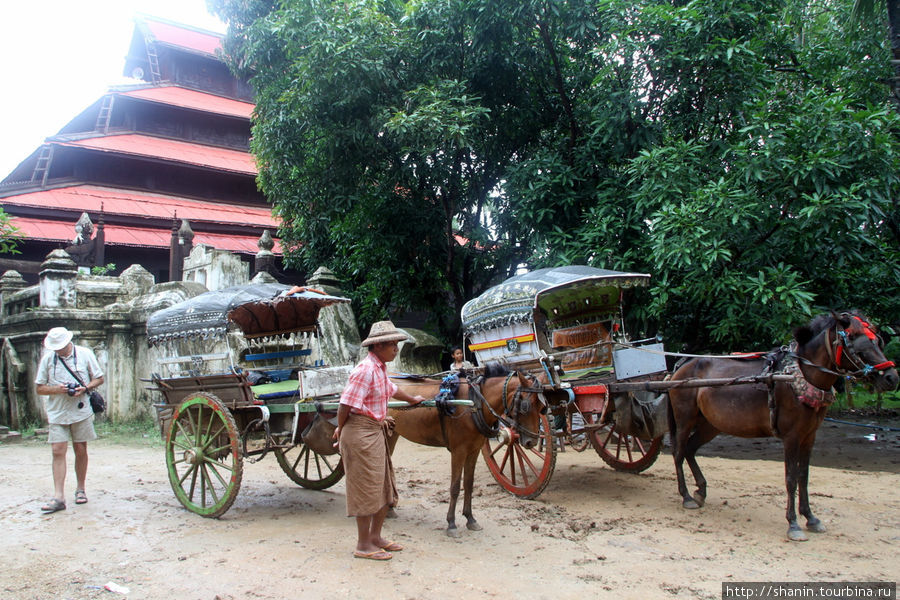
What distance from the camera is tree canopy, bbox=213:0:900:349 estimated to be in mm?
7926

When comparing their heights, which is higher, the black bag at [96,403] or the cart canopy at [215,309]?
the cart canopy at [215,309]

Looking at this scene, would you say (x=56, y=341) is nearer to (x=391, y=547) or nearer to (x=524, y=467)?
(x=391, y=547)

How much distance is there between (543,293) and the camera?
645 centimetres

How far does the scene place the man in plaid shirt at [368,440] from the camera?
4.54 meters

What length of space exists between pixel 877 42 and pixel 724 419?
8.34 meters

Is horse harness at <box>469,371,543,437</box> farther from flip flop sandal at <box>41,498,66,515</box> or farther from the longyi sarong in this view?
flip flop sandal at <box>41,498,66,515</box>

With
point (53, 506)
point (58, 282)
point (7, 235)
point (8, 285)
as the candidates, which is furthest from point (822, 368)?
point (7, 235)

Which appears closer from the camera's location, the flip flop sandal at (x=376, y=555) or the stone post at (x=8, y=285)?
the flip flop sandal at (x=376, y=555)

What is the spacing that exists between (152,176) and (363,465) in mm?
18929

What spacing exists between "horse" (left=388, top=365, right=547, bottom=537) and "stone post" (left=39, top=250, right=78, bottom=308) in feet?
29.6

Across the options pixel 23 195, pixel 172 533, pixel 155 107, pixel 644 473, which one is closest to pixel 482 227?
pixel 644 473

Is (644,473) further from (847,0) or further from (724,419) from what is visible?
(847,0)

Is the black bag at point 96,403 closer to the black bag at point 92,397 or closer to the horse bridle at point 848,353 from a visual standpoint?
the black bag at point 92,397

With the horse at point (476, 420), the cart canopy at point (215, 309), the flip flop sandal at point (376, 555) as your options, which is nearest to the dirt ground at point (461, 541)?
the flip flop sandal at point (376, 555)
